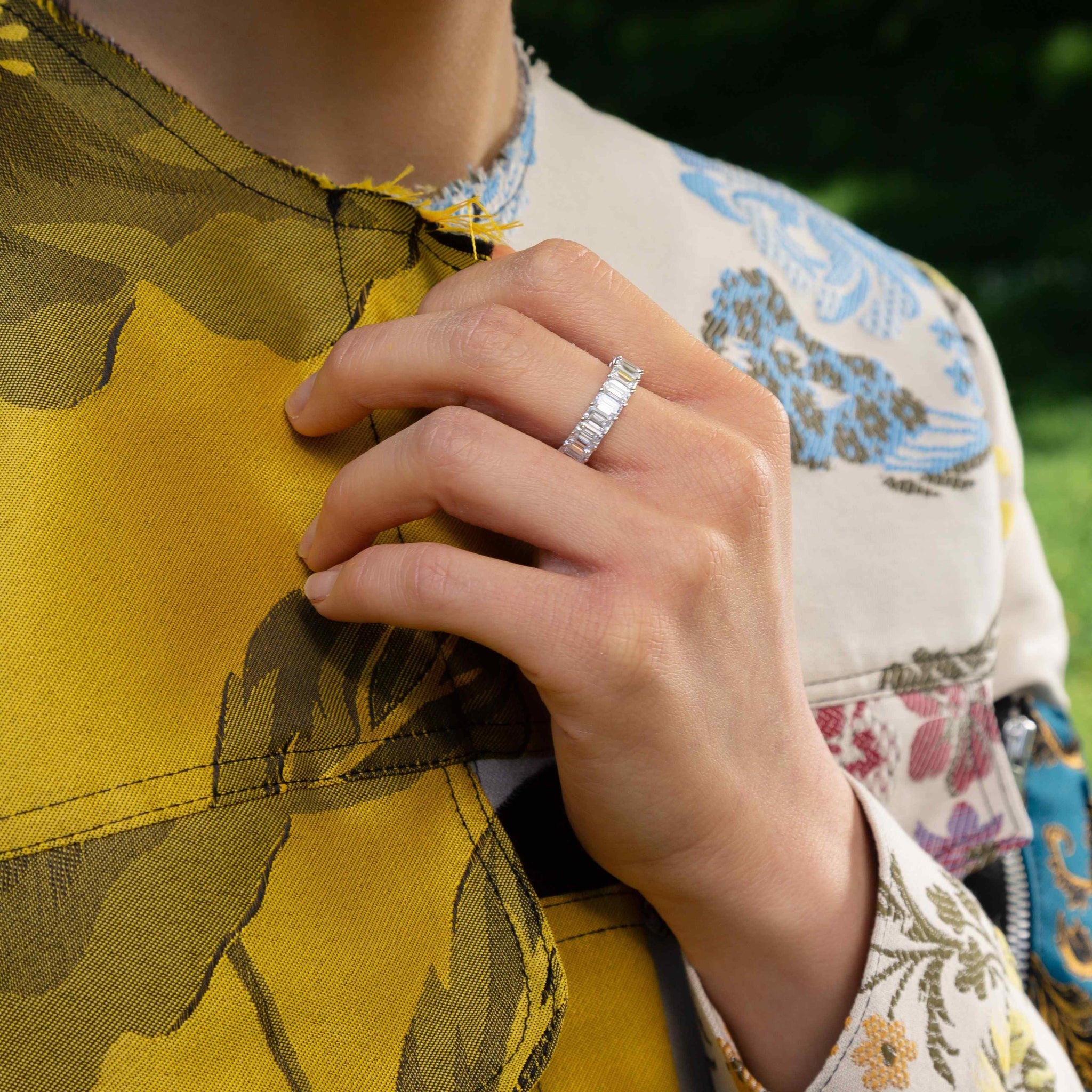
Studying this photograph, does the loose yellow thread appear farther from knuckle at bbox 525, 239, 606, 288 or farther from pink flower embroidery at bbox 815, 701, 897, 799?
pink flower embroidery at bbox 815, 701, 897, 799

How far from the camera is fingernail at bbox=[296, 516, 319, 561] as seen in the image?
1.60 ft

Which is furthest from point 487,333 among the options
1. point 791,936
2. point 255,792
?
point 791,936

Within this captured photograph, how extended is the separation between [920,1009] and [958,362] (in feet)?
1.73

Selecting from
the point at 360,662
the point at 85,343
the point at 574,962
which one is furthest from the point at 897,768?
the point at 85,343

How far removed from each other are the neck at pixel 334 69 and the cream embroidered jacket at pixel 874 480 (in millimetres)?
63

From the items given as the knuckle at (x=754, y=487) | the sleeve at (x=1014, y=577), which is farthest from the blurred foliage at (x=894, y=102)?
the knuckle at (x=754, y=487)

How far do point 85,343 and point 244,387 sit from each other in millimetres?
71

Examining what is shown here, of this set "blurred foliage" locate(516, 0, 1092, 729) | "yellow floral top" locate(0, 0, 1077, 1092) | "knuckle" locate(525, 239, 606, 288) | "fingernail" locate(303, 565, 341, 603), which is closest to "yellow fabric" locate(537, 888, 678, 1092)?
"yellow floral top" locate(0, 0, 1077, 1092)

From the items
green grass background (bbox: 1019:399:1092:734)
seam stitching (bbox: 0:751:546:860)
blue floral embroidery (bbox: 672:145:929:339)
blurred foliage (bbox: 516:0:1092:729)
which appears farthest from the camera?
blurred foliage (bbox: 516:0:1092:729)

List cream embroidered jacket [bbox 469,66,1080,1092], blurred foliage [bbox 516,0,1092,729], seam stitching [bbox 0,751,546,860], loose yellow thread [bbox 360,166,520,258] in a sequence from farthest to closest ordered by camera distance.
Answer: blurred foliage [bbox 516,0,1092,729] < cream embroidered jacket [bbox 469,66,1080,1092] < loose yellow thread [bbox 360,166,520,258] < seam stitching [bbox 0,751,546,860]

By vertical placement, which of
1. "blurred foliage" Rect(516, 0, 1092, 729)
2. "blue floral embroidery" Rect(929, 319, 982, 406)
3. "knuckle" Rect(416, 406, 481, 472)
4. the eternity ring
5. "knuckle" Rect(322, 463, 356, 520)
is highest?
the eternity ring

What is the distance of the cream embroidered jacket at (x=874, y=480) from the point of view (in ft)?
2.30

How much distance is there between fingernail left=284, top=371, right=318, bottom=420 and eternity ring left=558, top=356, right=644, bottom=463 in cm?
13

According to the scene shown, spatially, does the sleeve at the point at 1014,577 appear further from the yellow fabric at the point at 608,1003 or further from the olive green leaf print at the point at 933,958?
the yellow fabric at the point at 608,1003
